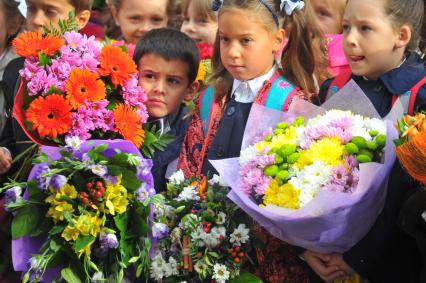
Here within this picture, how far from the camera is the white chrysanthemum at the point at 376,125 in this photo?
9.65 ft

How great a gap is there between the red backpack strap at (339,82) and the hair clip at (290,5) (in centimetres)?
41

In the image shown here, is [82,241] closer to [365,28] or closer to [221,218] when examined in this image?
[221,218]

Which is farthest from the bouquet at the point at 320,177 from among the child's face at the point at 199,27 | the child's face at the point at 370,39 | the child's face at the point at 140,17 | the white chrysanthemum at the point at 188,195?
the child's face at the point at 140,17

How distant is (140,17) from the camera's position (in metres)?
5.20

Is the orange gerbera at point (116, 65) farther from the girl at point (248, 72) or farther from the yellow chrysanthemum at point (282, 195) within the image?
the yellow chrysanthemum at point (282, 195)

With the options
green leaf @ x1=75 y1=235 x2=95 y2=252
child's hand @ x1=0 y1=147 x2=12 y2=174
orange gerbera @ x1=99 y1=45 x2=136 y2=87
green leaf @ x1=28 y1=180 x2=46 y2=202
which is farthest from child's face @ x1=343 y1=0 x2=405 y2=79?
child's hand @ x1=0 y1=147 x2=12 y2=174

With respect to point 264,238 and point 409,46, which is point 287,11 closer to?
point 409,46

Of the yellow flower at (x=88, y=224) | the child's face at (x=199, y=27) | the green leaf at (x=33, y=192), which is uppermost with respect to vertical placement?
the child's face at (x=199, y=27)

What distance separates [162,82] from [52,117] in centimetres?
81

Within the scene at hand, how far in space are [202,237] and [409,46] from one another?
4.36 ft

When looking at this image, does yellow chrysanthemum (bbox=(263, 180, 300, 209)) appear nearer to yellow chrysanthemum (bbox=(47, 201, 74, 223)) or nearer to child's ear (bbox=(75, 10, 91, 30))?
yellow chrysanthemum (bbox=(47, 201, 74, 223))

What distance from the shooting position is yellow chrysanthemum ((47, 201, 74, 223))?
3.21m

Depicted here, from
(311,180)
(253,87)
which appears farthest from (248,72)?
(311,180)

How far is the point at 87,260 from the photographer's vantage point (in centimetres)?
325
